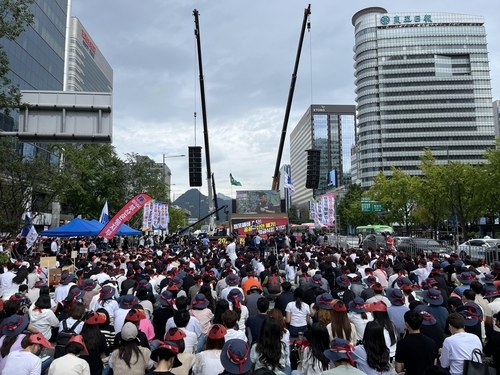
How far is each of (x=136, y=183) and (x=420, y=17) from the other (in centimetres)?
10284

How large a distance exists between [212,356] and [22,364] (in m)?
2.02

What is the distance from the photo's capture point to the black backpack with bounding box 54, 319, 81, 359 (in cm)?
502

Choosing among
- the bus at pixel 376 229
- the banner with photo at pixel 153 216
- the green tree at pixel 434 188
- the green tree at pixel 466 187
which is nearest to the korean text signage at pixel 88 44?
the banner with photo at pixel 153 216

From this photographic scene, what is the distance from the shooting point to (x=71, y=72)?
72875 mm

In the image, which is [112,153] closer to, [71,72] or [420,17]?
[71,72]

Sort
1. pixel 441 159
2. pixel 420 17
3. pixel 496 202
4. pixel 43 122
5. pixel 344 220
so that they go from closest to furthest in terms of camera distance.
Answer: pixel 43 122, pixel 496 202, pixel 344 220, pixel 441 159, pixel 420 17

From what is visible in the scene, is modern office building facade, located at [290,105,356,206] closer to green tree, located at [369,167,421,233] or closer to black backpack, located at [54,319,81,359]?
green tree, located at [369,167,421,233]

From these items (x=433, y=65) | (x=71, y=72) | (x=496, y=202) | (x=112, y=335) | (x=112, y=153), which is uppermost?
(x=433, y=65)

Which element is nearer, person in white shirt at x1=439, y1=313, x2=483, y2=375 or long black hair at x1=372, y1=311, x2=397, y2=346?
person in white shirt at x1=439, y1=313, x2=483, y2=375

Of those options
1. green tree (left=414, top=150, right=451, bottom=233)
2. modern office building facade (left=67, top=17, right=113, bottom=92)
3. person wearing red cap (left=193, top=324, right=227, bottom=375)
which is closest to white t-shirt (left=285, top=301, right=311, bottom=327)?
Result: person wearing red cap (left=193, top=324, right=227, bottom=375)

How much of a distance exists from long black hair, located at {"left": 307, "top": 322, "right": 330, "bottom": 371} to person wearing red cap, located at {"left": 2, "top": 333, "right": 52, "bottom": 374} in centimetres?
298

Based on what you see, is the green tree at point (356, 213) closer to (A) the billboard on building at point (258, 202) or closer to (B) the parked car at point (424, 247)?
(A) the billboard on building at point (258, 202)

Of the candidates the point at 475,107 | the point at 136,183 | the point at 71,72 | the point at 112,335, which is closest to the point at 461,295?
the point at 112,335

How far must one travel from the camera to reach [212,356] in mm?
4289
